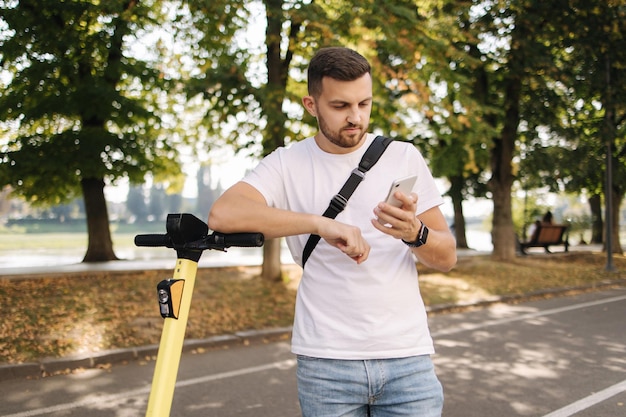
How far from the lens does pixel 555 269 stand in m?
16.5

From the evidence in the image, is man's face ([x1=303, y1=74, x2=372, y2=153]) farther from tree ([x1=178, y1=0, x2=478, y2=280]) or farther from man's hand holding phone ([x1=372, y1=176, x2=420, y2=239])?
tree ([x1=178, y1=0, x2=478, y2=280])

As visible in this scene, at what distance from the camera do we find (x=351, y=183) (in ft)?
6.84

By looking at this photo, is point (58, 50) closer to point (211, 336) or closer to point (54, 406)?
point (211, 336)

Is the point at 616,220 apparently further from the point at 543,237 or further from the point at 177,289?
the point at 177,289

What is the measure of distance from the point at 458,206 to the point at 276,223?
25103 mm

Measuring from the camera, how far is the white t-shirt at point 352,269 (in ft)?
6.81

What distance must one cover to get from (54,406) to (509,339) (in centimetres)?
526

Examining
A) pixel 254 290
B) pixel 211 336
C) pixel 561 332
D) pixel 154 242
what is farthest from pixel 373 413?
pixel 254 290

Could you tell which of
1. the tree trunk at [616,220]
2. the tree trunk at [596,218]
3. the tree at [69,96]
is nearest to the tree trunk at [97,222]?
the tree at [69,96]

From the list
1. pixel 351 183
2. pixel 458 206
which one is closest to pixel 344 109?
pixel 351 183

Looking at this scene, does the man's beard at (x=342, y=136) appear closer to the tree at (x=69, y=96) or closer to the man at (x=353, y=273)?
the man at (x=353, y=273)

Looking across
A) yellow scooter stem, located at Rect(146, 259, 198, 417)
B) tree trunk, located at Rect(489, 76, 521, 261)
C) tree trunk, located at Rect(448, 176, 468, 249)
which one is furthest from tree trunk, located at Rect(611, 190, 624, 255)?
yellow scooter stem, located at Rect(146, 259, 198, 417)

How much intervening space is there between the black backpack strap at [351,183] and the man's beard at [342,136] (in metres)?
0.05

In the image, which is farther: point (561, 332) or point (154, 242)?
point (561, 332)
